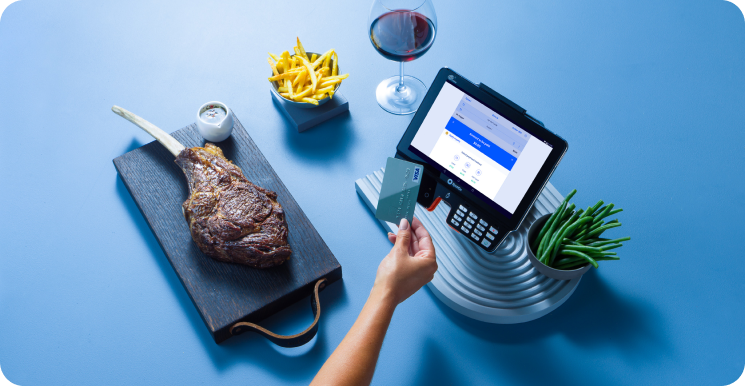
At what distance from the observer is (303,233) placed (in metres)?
1.93

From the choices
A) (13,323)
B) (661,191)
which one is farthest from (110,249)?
(661,191)

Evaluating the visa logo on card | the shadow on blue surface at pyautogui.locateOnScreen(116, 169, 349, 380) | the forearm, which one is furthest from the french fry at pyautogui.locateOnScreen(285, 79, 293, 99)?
the forearm

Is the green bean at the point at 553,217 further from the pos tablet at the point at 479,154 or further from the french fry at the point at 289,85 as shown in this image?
the french fry at the point at 289,85

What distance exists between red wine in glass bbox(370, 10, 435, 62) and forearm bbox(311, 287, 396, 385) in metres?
0.86

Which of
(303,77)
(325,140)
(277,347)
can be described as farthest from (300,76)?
(277,347)

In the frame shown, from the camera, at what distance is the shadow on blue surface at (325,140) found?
2207 mm

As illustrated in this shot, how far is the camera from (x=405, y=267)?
1.63 m

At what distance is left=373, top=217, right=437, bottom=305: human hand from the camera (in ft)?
5.27

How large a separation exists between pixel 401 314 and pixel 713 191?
1.32 meters

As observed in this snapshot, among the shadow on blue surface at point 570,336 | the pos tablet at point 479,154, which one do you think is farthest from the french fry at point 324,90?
the shadow on blue surface at point 570,336

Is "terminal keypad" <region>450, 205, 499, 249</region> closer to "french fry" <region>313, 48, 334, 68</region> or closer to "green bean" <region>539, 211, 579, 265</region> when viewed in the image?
"green bean" <region>539, 211, 579, 265</region>

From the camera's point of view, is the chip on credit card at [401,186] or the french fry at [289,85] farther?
the french fry at [289,85]

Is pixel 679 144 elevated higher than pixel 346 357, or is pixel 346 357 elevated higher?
pixel 679 144

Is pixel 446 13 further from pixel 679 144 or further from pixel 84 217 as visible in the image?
pixel 84 217
